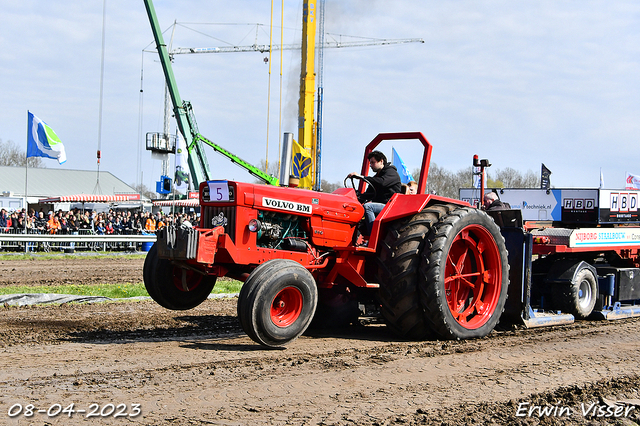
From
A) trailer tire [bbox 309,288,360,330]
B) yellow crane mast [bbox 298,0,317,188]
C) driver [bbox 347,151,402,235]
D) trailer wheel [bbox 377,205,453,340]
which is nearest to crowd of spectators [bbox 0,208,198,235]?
yellow crane mast [bbox 298,0,317,188]

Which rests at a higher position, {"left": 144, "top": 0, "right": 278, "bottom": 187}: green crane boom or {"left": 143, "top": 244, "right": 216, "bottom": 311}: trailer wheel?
{"left": 144, "top": 0, "right": 278, "bottom": 187}: green crane boom

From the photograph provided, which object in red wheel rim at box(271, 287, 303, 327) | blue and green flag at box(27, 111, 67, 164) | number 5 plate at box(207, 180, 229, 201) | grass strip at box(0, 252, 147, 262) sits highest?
blue and green flag at box(27, 111, 67, 164)

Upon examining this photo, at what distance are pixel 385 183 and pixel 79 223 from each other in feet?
64.5

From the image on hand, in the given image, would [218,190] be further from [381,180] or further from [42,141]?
[42,141]

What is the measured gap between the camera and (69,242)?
21984 millimetres

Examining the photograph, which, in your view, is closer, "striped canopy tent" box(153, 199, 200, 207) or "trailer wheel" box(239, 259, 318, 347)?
"trailer wheel" box(239, 259, 318, 347)

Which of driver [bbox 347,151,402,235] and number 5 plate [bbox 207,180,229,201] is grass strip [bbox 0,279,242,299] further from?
driver [bbox 347,151,402,235]

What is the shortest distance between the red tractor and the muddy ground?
34cm

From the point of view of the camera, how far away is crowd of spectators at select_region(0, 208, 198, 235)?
22.4 metres

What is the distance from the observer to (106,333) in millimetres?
6793

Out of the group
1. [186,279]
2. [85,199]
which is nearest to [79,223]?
[85,199]

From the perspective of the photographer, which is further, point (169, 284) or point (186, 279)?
point (186, 279)

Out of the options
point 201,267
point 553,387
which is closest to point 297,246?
point 201,267

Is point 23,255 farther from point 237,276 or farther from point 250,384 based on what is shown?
point 250,384
